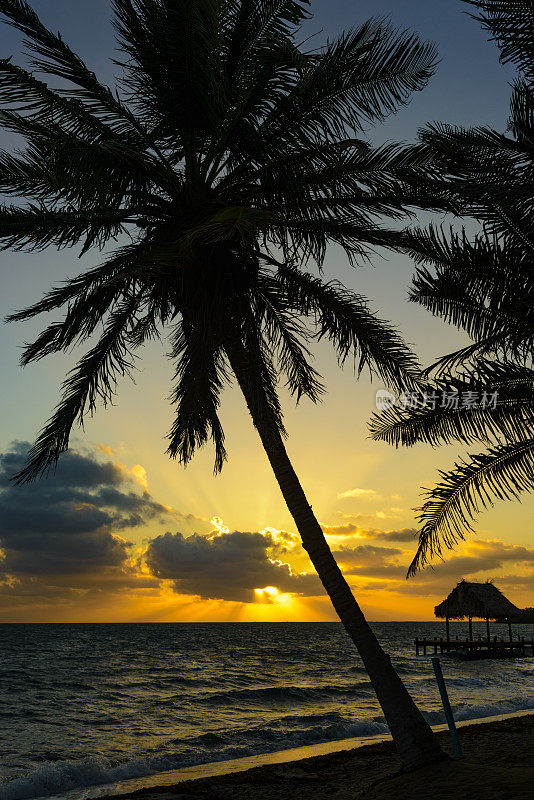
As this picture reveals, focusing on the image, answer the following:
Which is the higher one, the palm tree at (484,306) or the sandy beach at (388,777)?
the palm tree at (484,306)

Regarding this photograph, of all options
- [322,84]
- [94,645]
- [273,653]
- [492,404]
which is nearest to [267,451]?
[492,404]

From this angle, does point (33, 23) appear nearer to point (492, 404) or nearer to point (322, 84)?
point (322, 84)

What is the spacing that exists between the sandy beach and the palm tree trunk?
37 centimetres

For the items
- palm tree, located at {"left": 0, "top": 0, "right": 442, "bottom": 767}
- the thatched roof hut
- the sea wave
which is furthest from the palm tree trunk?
the thatched roof hut

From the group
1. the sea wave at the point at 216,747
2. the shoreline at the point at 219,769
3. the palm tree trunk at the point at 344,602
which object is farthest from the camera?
the sea wave at the point at 216,747

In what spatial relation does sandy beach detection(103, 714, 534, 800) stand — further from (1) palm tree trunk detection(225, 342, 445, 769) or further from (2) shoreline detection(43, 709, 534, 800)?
(1) palm tree trunk detection(225, 342, 445, 769)

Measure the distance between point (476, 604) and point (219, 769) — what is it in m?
35.0

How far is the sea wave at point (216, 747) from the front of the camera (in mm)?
14812

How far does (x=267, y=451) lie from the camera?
31.6 feet

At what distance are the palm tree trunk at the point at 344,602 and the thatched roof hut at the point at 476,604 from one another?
40485 mm

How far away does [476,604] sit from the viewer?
4553 centimetres

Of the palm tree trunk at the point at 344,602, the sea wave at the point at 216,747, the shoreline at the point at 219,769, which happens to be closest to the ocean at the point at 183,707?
the sea wave at the point at 216,747

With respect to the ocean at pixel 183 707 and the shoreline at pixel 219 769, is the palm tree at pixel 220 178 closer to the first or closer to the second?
the shoreline at pixel 219 769

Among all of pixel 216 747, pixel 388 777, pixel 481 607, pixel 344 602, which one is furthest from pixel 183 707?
pixel 481 607
